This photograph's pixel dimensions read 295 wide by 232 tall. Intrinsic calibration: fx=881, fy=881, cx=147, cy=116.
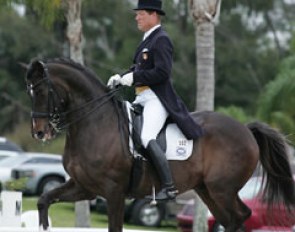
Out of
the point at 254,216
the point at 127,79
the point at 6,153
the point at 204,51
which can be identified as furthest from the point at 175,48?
the point at 127,79

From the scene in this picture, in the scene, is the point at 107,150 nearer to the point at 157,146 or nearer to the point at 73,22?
the point at 157,146

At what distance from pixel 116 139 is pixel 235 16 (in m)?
44.4

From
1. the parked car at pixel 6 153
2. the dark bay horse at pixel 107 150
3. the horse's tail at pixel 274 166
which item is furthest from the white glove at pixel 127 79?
the parked car at pixel 6 153

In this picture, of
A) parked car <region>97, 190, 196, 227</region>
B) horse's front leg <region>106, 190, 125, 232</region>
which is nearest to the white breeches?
horse's front leg <region>106, 190, 125, 232</region>

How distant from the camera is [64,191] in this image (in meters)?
10.1

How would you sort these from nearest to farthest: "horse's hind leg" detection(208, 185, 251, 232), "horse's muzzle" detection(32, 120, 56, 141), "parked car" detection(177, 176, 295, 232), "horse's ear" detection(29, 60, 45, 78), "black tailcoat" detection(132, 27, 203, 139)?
"horse's muzzle" detection(32, 120, 56, 141) → "horse's ear" detection(29, 60, 45, 78) → "black tailcoat" detection(132, 27, 203, 139) → "horse's hind leg" detection(208, 185, 251, 232) → "parked car" detection(177, 176, 295, 232)

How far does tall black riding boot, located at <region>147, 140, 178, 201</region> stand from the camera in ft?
32.9

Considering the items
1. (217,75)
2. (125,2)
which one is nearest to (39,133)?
(217,75)

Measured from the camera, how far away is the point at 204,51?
634 inches

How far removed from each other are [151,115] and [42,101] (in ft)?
4.21

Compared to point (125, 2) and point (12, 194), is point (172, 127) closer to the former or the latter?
point (12, 194)

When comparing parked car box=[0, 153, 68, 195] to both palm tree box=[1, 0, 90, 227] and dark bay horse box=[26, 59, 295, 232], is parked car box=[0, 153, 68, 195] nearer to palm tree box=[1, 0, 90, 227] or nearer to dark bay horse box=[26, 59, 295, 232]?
palm tree box=[1, 0, 90, 227]

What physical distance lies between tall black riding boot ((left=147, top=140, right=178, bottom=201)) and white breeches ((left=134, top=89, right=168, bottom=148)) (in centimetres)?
10

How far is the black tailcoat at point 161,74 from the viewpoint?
10133 mm
